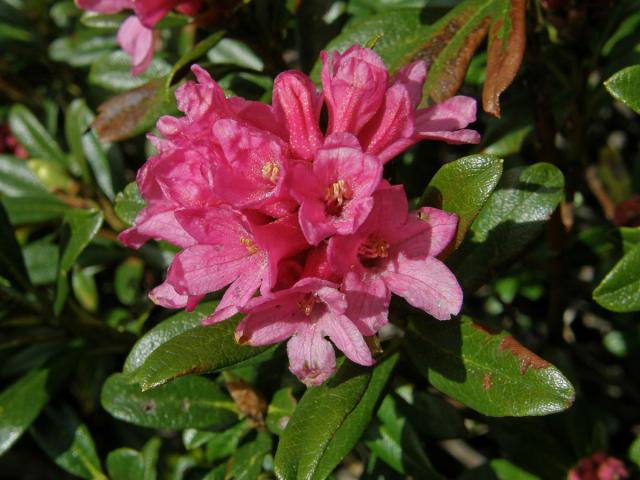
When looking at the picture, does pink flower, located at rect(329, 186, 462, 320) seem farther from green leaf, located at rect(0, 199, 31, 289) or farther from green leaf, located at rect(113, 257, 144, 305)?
green leaf, located at rect(113, 257, 144, 305)

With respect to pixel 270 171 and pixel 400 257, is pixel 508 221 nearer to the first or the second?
pixel 400 257

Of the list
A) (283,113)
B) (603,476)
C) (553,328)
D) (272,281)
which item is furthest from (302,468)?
(553,328)

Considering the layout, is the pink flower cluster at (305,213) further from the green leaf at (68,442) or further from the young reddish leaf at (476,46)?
the green leaf at (68,442)

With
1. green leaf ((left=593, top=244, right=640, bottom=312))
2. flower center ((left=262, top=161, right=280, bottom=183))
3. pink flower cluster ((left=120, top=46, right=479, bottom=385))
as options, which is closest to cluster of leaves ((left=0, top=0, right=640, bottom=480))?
green leaf ((left=593, top=244, right=640, bottom=312))

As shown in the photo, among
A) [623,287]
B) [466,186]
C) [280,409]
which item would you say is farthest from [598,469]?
[466,186]

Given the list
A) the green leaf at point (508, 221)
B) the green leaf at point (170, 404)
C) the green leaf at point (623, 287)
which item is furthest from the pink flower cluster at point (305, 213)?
the green leaf at point (170, 404)

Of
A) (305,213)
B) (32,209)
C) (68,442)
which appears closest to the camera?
(305,213)
